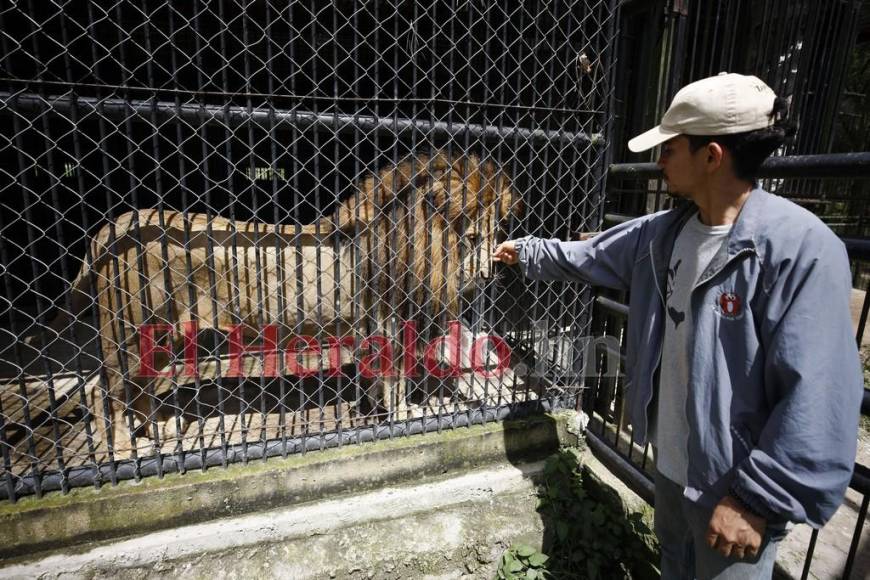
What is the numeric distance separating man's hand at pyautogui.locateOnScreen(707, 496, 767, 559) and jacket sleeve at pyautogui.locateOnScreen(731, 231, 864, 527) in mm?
64

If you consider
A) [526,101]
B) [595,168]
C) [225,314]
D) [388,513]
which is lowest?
[388,513]

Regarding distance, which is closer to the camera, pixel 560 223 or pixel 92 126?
pixel 560 223

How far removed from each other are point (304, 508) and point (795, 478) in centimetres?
232

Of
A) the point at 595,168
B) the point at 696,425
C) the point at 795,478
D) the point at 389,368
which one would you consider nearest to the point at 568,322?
the point at 595,168

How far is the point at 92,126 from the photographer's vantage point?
280 inches

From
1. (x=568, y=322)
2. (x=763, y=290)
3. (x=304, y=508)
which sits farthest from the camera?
(x=568, y=322)

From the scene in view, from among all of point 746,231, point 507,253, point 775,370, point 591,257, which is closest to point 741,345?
point 775,370

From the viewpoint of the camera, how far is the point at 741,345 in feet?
4.74

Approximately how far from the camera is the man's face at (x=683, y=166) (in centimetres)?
152

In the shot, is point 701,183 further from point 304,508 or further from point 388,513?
point 304,508

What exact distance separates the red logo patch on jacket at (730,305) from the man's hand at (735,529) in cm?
54

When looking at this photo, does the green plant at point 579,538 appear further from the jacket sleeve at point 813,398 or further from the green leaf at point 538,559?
the jacket sleeve at point 813,398

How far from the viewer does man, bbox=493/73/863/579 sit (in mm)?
1300

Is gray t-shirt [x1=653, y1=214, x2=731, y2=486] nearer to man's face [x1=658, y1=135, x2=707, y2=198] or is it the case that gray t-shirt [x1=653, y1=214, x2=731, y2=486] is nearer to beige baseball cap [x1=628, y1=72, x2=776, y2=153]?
man's face [x1=658, y1=135, x2=707, y2=198]
